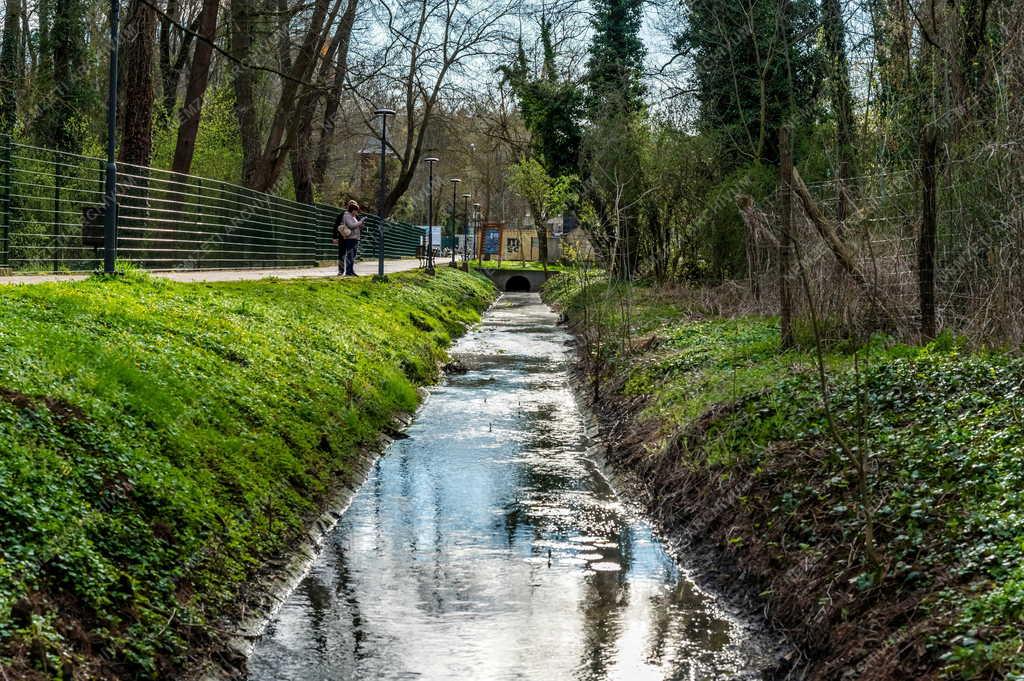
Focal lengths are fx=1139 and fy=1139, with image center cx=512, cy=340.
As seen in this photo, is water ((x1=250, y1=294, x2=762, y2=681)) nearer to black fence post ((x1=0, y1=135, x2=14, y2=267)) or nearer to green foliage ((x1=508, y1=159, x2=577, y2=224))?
black fence post ((x1=0, y1=135, x2=14, y2=267))

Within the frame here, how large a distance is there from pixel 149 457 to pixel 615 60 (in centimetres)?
3541

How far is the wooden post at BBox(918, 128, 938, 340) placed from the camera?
12.4 meters

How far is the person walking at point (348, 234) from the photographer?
100.0ft

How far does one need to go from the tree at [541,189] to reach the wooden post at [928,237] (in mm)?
28029

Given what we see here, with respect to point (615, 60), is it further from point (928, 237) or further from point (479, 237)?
point (479, 237)

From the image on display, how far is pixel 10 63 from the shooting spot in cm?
3005

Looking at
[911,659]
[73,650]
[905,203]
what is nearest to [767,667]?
[911,659]

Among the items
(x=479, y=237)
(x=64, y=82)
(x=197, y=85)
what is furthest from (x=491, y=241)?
(x=197, y=85)

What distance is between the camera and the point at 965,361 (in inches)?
401

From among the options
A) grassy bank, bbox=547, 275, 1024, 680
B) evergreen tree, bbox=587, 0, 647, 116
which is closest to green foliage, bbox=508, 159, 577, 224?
evergreen tree, bbox=587, 0, 647, 116

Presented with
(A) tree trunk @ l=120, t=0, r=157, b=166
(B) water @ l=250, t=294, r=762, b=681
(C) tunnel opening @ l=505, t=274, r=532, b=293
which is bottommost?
(B) water @ l=250, t=294, r=762, b=681

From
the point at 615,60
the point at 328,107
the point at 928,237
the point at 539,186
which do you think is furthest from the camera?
the point at 539,186

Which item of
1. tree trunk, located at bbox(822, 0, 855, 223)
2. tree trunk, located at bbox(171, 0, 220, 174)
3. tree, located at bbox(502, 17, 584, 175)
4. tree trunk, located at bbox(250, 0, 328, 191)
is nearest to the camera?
tree trunk, located at bbox(822, 0, 855, 223)

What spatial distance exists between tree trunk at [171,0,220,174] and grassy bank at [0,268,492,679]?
11749 millimetres
